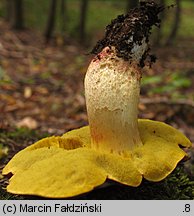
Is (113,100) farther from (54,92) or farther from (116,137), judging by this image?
(54,92)

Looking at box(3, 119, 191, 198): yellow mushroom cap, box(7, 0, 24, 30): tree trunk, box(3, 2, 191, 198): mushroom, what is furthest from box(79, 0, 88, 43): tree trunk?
box(3, 119, 191, 198): yellow mushroom cap

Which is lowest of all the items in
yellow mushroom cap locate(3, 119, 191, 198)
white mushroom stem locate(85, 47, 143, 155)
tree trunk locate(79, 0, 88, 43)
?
tree trunk locate(79, 0, 88, 43)

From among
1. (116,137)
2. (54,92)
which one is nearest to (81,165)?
(116,137)

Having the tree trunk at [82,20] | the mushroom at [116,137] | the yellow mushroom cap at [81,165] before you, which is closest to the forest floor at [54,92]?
the mushroom at [116,137]

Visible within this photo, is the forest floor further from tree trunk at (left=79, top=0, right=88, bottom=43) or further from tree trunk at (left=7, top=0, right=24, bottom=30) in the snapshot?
tree trunk at (left=79, top=0, right=88, bottom=43)

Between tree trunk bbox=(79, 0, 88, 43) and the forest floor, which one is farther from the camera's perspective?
tree trunk bbox=(79, 0, 88, 43)

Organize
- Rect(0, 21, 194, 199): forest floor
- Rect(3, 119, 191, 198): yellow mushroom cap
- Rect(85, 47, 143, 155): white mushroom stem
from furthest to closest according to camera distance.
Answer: Rect(0, 21, 194, 199): forest floor, Rect(85, 47, 143, 155): white mushroom stem, Rect(3, 119, 191, 198): yellow mushroom cap

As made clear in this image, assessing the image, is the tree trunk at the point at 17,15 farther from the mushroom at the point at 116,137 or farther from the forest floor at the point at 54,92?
the mushroom at the point at 116,137

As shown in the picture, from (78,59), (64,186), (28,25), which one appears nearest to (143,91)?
(78,59)
